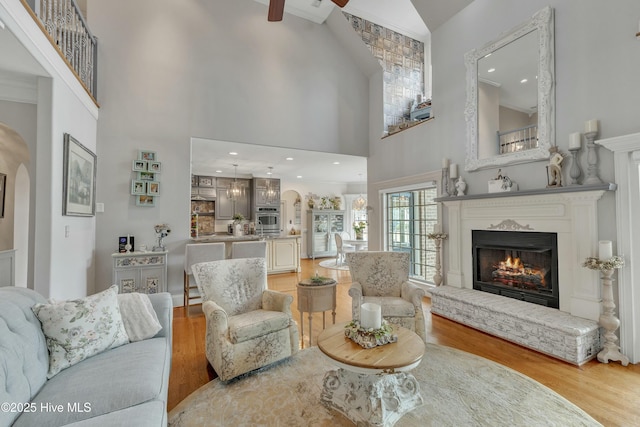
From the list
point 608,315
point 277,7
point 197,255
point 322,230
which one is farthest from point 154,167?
point 322,230

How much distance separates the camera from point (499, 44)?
11.8 ft

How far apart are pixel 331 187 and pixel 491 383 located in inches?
323

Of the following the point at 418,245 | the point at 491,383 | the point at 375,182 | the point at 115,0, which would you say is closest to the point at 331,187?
the point at 375,182

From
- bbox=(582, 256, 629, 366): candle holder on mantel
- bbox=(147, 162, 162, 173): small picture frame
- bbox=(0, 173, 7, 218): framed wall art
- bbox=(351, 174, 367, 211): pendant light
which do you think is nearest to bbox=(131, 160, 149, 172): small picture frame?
bbox=(147, 162, 162, 173): small picture frame

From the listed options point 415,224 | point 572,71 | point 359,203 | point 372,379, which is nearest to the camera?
point 372,379

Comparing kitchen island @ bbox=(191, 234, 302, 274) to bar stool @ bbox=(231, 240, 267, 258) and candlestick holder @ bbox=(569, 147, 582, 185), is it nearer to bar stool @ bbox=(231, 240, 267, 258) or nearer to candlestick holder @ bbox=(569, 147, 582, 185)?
bar stool @ bbox=(231, 240, 267, 258)

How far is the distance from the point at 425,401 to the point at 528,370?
45.2 inches

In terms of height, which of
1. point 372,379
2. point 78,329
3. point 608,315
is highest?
point 78,329

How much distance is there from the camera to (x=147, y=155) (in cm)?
412

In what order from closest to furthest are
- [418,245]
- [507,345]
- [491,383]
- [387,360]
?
[387,360], [491,383], [507,345], [418,245]

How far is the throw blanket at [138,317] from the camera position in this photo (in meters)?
1.96

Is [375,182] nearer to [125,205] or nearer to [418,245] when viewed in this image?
[418,245]

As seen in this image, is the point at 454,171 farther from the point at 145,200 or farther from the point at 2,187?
the point at 2,187

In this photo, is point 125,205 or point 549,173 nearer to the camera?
point 549,173
